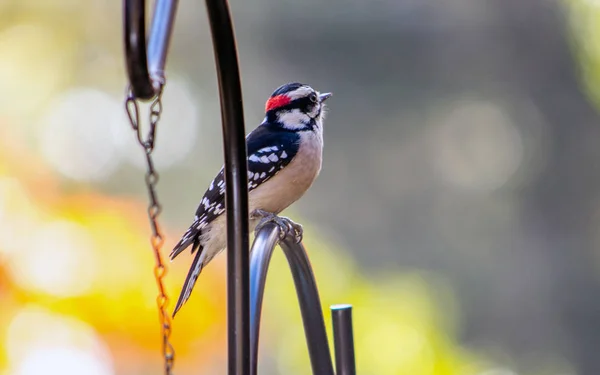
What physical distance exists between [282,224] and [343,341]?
0.76 ft

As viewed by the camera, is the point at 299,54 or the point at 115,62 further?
the point at 299,54

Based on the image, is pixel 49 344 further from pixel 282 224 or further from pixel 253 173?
pixel 282 224

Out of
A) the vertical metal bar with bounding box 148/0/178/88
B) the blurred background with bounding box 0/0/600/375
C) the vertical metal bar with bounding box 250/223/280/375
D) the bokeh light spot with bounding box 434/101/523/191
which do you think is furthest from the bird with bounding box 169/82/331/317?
the bokeh light spot with bounding box 434/101/523/191

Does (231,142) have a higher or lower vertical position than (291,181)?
lower

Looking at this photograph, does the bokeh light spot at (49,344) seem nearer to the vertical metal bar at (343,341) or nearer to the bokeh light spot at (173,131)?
the bokeh light spot at (173,131)

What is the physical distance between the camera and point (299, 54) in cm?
538

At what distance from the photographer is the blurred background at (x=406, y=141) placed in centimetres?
433

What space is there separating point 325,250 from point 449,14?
224 centimetres

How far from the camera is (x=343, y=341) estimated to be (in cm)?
134

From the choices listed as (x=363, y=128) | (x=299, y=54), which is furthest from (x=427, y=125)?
(x=299, y=54)

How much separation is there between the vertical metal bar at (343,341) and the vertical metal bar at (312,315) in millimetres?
17

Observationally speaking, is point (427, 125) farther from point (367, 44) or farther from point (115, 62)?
point (115, 62)

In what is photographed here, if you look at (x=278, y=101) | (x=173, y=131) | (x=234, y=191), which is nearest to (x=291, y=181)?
(x=278, y=101)

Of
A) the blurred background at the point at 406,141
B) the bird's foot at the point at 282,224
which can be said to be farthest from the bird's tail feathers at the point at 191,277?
the blurred background at the point at 406,141
